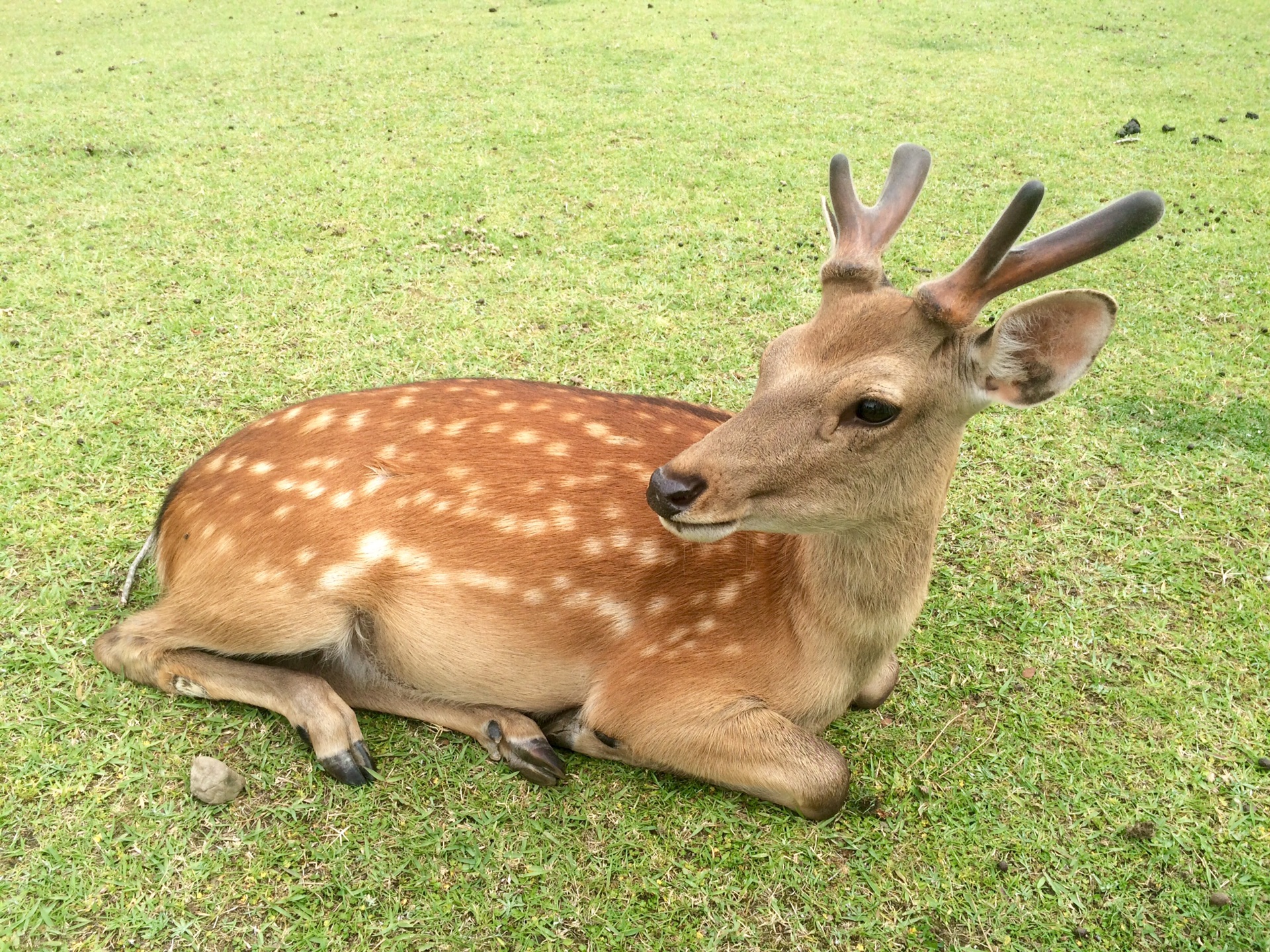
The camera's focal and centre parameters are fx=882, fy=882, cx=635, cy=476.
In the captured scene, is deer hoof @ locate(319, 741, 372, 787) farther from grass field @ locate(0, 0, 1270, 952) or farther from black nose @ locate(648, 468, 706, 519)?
black nose @ locate(648, 468, 706, 519)

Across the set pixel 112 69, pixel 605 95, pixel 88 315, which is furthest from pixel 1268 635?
pixel 112 69

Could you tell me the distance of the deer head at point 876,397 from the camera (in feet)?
6.16

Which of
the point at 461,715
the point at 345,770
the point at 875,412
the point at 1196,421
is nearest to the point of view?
the point at 875,412

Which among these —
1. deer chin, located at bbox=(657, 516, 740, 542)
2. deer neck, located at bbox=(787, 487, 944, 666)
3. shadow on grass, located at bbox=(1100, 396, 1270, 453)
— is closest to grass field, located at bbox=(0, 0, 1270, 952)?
shadow on grass, located at bbox=(1100, 396, 1270, 453)

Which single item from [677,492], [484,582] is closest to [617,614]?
[484,582]

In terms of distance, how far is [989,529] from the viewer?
3369mm

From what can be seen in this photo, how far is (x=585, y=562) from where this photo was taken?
2.46 metres

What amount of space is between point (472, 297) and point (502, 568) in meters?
2.64

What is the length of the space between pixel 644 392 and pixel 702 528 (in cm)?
211

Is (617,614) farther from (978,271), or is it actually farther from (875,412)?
(978,271)

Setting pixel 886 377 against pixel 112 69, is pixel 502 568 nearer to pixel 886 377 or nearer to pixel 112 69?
pixel 886 377

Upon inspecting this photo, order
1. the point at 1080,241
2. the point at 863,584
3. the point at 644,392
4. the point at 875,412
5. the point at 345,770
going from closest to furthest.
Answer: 1. the point at 1080,241
2. the point at 875,412
3. the point at 863,584
4. the point at 345,770
5. the point at 644,392

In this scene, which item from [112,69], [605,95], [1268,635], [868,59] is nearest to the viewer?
[1268,635]

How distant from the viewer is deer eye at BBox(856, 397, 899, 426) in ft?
6.43
